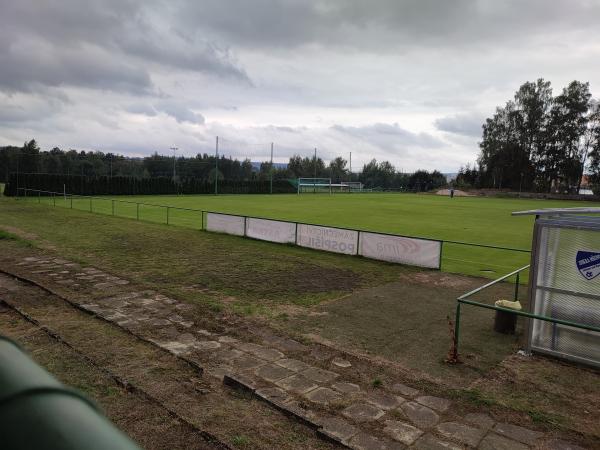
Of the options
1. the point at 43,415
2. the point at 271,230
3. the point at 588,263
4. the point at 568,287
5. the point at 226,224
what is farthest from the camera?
Answer: the point at 226,224

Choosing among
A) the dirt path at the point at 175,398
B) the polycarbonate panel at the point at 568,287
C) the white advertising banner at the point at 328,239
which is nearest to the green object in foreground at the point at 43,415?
the dirt path at the point at 175,398

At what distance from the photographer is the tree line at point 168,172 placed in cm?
6350

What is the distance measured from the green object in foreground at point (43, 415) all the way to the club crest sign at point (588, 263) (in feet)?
30.6

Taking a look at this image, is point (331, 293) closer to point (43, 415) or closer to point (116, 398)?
point (116, 398)

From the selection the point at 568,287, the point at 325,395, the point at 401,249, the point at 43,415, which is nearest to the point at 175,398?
the point at 325,395

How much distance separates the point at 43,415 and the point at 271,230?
20.7 metres

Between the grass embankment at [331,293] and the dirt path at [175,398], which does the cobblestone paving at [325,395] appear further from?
the grass embankment at [331,293]

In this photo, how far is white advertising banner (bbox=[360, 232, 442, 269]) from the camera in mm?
16766

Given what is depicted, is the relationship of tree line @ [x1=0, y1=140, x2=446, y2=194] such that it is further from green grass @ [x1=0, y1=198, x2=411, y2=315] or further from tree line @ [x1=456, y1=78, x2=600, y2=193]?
green grass @ [x1=0, y1=198, x2=411, y2=315]

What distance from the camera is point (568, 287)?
28.7ft

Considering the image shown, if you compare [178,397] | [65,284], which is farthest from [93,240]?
[178,397]

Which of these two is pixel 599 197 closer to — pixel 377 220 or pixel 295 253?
pixel 377 220

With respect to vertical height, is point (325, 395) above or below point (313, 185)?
below

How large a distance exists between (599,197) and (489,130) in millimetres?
23785
